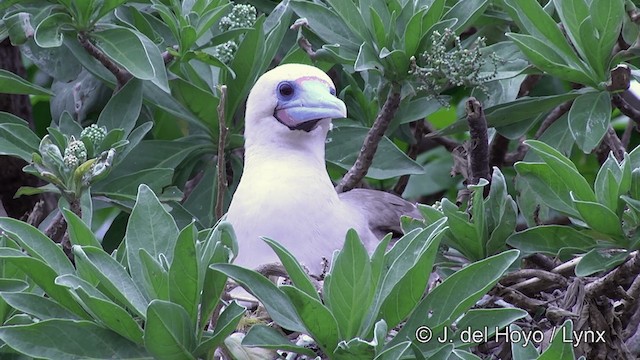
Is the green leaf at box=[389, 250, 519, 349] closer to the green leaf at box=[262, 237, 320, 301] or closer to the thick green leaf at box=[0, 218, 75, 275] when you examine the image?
the green leaf at box=[262, 237, 320, 301]

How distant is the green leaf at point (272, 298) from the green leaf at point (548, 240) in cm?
83

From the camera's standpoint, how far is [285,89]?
12.8ft

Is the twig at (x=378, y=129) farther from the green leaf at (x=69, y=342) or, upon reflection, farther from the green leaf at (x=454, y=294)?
the green leaf at (x=69, y=342)

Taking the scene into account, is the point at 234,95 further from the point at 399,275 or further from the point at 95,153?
the point at 399,275

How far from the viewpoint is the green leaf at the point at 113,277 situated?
2.63 m

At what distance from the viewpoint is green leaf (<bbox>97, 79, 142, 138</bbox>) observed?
12.8 feet

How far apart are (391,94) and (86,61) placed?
3.31 ft

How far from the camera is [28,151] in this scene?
12.3 feet

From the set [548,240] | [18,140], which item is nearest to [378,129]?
[548,240]

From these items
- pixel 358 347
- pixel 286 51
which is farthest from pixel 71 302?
pixel 286 51

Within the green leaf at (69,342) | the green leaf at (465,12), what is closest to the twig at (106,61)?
the green leaf at (465,12)

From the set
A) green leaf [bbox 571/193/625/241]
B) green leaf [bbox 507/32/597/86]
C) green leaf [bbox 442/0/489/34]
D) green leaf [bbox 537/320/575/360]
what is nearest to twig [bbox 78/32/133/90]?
green leaf [bbox 442/0/489/34]

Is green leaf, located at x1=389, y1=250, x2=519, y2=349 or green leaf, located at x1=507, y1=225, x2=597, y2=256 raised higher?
green leaf, located at x1=389, y1=250, x2=519, y2=349

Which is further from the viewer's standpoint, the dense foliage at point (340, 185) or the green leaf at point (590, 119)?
the green leaf at point (590, 119)
